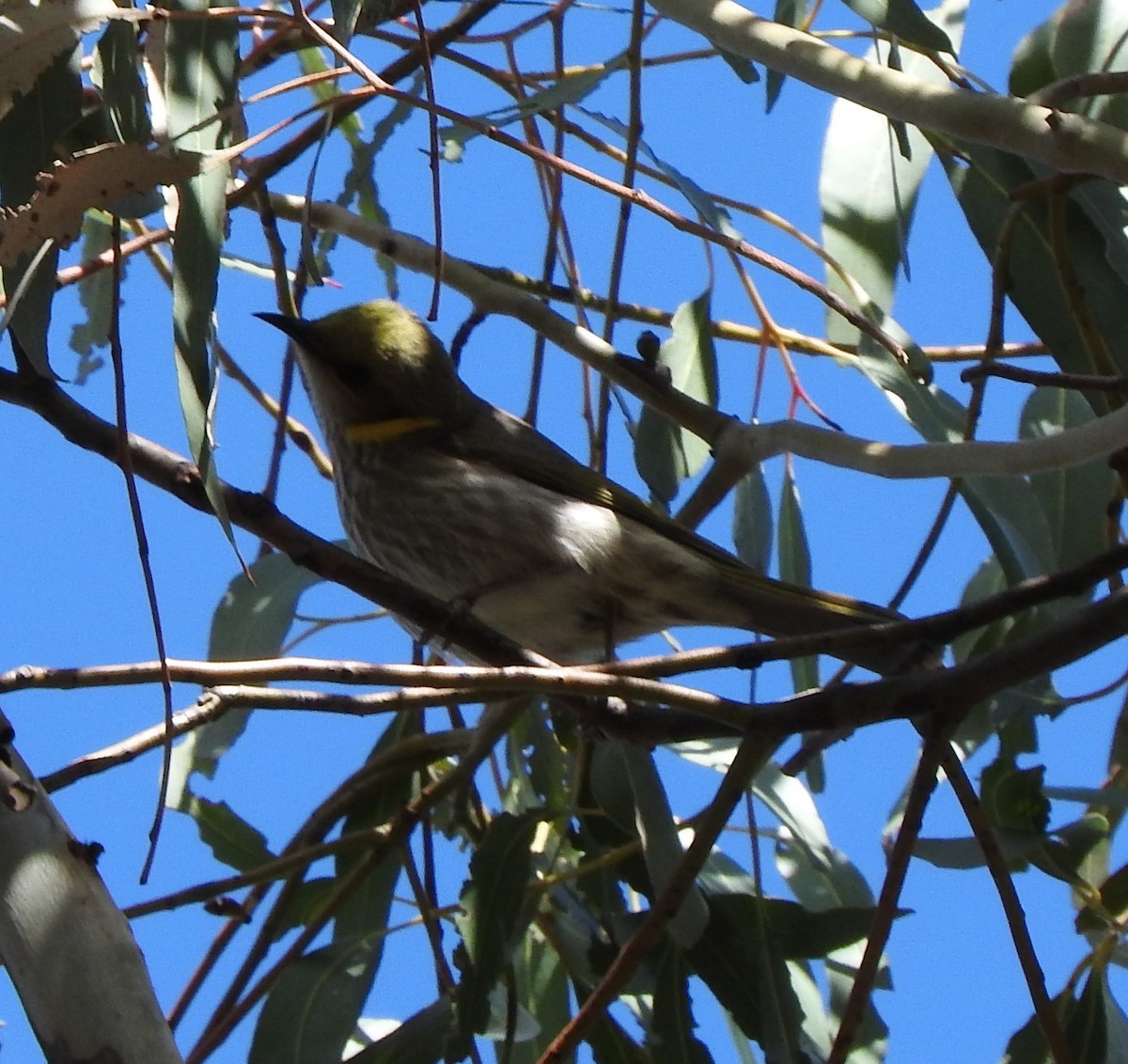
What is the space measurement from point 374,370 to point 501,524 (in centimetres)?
49

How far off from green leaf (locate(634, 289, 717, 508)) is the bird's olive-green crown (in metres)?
0.55

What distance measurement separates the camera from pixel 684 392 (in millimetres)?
2309

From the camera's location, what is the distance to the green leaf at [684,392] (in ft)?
7.28

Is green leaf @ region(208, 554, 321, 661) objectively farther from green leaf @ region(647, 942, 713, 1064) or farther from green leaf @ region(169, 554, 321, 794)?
green leaf @ region(647, 942, 713, 1064)

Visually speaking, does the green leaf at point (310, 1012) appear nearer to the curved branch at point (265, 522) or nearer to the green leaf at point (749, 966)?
the green leaf at point (749, 966)

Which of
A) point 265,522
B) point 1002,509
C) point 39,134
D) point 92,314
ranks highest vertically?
point 92,314

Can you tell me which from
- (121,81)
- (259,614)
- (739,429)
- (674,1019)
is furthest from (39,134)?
(674,1019)

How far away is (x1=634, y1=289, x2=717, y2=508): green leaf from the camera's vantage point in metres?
2.22

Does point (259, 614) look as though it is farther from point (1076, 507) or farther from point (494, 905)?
point (1076, 507)

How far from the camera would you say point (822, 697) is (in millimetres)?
1516

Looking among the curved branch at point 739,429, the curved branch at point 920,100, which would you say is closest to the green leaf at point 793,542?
the curved branch at point 739,429

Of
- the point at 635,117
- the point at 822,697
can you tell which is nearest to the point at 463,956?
the point at 822,697

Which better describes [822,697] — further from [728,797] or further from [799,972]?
[799,972]

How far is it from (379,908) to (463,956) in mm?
314
